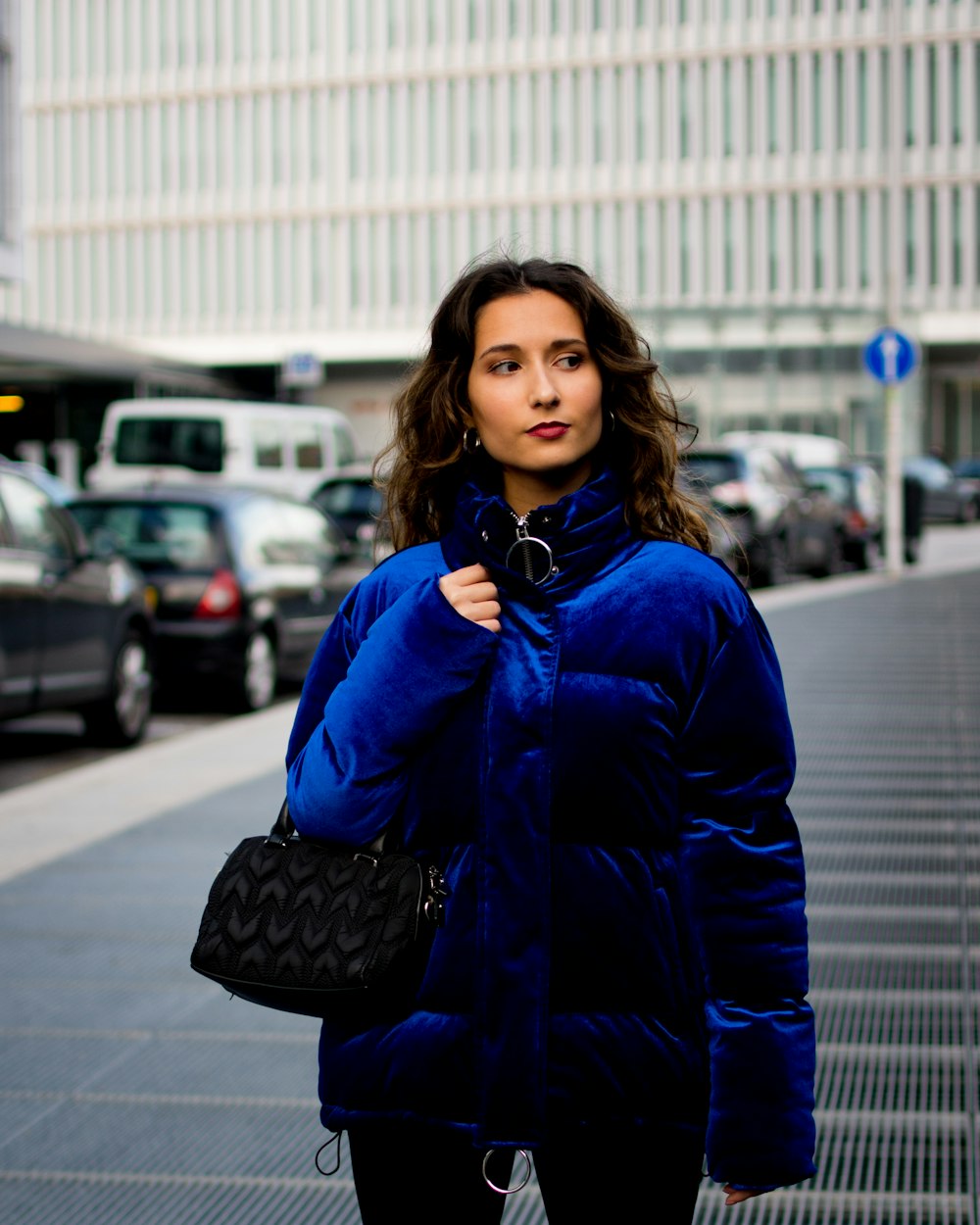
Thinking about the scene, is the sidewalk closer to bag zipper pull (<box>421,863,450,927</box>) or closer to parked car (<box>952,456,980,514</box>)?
bag zipper pull (<box>421,863,450,927</box>)

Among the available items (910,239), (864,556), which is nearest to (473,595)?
(864,556)

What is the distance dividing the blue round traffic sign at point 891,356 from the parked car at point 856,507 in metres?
3.04

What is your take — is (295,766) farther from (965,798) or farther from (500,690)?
(965,798)

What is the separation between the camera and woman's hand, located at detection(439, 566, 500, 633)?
79.6 inches

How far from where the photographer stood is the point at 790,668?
12.0m

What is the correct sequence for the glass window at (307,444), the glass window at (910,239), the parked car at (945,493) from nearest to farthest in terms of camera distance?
the glass window at (307,444), the parked car at (945,493), the glass window at (910,239)

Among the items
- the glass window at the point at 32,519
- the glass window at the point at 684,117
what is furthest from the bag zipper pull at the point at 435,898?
the glass window at the point at 684,117

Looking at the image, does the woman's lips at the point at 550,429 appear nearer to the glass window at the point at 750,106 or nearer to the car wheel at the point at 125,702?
the car wheel at the point at 125,702

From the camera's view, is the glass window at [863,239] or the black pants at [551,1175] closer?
the black pants at [551,1175]

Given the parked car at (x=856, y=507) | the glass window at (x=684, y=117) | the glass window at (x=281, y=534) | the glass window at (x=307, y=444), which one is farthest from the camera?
the glass window at (x=684, y=117)

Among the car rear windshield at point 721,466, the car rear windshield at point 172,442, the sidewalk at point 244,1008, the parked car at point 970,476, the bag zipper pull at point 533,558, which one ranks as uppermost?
the parked car at point 970,476

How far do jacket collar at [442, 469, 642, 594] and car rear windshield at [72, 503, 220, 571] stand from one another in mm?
9729

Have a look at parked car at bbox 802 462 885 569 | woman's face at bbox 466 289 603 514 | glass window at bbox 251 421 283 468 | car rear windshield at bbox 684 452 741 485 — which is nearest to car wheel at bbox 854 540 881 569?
parked car at bbox 802 462 885 569

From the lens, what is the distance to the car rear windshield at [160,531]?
11727mm
